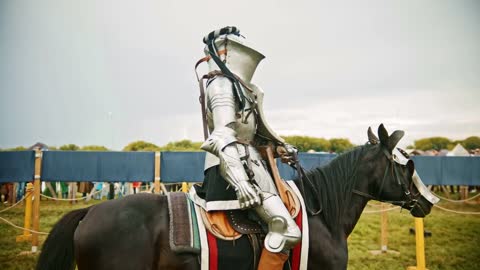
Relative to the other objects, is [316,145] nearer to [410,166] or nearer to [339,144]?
[339,144]

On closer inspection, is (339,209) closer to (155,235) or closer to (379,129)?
(379,129)

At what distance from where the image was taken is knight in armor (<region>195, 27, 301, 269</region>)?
2.41m

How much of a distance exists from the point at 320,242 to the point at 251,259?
567 mm

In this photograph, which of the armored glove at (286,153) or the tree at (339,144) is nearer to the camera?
the armored glove at (286,153)

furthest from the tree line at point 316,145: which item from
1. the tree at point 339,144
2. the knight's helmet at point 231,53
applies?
the knight's helmet at point 231,53

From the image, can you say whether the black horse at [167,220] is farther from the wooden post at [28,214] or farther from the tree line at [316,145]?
the wooden post at [28,214]

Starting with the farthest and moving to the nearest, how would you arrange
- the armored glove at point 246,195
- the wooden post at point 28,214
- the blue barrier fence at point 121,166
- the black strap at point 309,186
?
1. the blue barrier fence at point 121,166
2. the wooden post at point 28,214
3. the black strap at point 309,186
4. the armored glove at point 246,195

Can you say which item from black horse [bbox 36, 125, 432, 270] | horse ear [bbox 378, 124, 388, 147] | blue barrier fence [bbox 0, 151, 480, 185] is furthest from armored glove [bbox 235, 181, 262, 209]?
blue barrier fence [bbox 0, 151, 480, 185]

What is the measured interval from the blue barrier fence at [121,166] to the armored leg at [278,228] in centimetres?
513

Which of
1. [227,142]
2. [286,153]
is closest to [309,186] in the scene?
[286,153]

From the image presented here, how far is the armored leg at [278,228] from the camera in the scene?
2396 mm

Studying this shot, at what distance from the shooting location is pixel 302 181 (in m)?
3.10

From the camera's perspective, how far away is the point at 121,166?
7.86 meters

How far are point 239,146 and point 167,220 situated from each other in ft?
2.48
